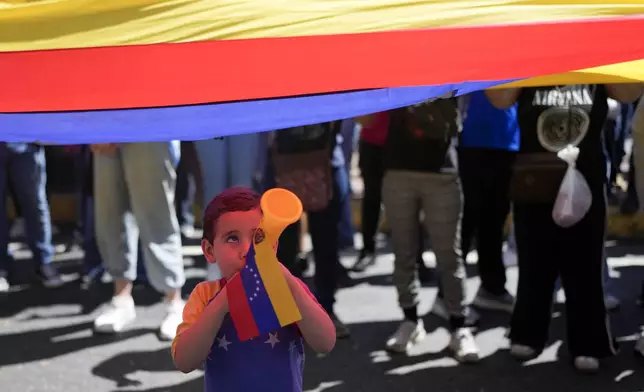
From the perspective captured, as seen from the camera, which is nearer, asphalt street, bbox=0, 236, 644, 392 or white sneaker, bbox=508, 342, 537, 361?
asphalt street, bbox=0, 236, 644, 392

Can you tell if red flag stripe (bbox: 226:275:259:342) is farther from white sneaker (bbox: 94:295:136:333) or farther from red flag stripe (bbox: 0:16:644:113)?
white sneaker (bbox: 94:295:136:333)

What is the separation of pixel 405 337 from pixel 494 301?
816 millimetres

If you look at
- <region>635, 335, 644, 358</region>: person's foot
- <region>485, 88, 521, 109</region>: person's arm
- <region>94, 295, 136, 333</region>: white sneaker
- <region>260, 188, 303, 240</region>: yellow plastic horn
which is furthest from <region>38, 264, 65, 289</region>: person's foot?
<region>260, 188, 303, 240</region>: yellow plastic horn

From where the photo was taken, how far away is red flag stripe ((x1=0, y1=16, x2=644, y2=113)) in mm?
1890

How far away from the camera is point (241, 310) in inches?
65.7

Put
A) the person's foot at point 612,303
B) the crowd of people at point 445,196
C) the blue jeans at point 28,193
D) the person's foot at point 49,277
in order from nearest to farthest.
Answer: the crowd of people at point 445,196 → the person's foot at point 612,303 → the blue jeans at point 28,193 → the person's foot at point 49,277

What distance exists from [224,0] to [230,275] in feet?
2.17

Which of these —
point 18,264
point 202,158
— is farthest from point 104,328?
point 18,264

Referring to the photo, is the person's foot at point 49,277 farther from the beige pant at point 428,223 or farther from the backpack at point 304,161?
the beige pant at point 428,223

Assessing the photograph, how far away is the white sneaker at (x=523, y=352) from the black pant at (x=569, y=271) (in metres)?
0.06

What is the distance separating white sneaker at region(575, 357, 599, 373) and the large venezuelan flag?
6.63 feet

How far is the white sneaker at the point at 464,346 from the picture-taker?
3764mm

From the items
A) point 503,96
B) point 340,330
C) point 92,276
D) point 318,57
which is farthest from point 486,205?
point 318,57

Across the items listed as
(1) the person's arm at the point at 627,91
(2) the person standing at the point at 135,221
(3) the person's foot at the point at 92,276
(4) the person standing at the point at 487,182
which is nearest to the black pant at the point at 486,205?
(4) the person standing at the point at 487,182
